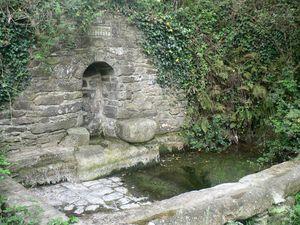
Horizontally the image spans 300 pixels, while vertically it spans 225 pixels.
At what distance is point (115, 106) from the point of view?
6.98 m

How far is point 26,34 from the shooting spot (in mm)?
5605

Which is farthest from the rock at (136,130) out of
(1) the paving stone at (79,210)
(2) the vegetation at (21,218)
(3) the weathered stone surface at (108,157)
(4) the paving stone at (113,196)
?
(2) the vegetation at (21,218)

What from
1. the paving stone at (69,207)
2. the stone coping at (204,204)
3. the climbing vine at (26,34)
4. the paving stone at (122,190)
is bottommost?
the paving stone at (122,190)

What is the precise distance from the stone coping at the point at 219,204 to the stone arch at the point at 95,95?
11.2 ft

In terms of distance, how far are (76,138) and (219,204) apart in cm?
Result: 314

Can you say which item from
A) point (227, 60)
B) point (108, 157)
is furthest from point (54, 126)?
point (227, 60)

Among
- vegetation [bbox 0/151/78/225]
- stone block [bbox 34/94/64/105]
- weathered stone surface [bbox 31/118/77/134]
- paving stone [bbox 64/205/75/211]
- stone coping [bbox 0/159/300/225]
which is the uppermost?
stone block [bbox 34/94/64/105]

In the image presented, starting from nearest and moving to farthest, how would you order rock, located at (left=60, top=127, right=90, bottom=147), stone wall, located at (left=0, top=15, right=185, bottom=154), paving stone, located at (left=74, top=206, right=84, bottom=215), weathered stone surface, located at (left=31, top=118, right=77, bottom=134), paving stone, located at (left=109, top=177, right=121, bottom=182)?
paving stone, located at (left=74, top=206, right=84, bottom=215)
stone wall, located at (left=0, top=15, right=185, bottom=154)
weathered stone surface, located at (left=31, top=118, right=77, bottom=134)
paving stone, located at (left=109, top=177, right=121, bottom=182)
rock, located at (left=60, top=127, right=90, bottom=147)

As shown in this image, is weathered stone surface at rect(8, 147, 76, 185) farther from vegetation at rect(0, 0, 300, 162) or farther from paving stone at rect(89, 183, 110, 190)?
vegetation at rect(0, 0, 300, 162)

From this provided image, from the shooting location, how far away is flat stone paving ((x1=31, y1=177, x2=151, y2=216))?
5050 millimetres

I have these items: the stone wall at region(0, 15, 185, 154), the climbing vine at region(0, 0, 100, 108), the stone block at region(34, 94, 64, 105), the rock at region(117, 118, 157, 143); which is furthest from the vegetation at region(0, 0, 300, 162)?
the rock at region(117, 118, 157, 143)

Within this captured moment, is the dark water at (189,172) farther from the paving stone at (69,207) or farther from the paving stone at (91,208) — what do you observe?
the paving stone at (69,207)

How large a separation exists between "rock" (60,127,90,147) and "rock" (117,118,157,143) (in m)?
0.69

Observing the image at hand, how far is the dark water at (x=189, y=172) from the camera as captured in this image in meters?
5.75
